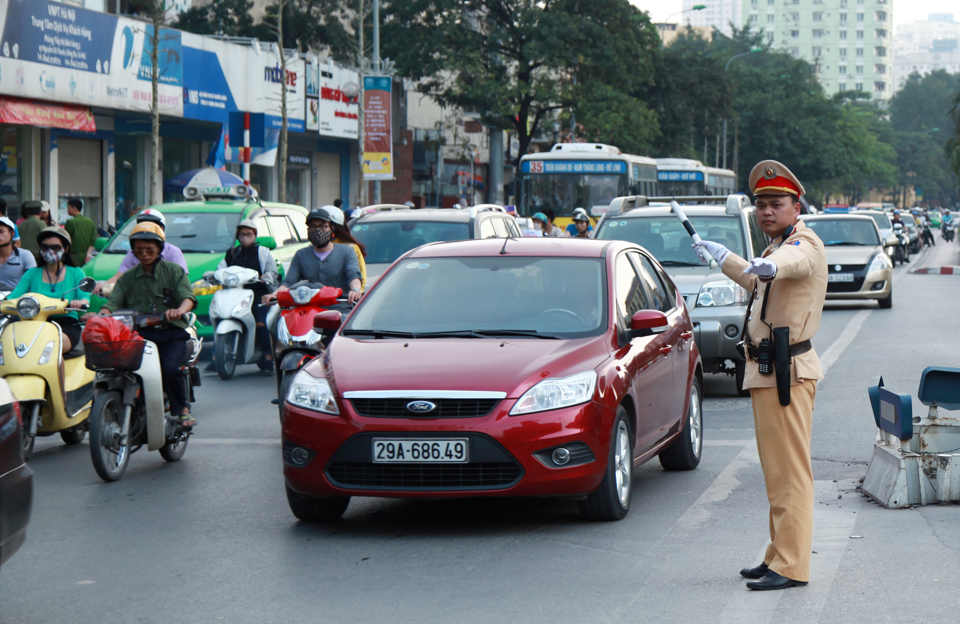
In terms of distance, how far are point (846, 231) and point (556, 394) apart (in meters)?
18.9

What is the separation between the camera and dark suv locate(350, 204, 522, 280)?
14.3 meters

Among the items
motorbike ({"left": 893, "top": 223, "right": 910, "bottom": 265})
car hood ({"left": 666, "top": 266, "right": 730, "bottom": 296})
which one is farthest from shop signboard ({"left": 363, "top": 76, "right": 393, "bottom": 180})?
motorbike ({"left": 893, "top": 223, "right": 910, "bottom": 265})

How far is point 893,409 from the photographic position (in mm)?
6789

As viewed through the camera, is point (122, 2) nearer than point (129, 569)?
No

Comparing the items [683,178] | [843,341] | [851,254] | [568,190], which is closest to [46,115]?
[568,190]

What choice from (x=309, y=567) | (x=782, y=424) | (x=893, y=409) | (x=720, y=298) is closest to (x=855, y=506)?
(x=893, y=409)

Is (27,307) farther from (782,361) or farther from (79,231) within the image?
(79,231)

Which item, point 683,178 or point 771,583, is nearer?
point 771,583

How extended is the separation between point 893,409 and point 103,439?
4518 mm

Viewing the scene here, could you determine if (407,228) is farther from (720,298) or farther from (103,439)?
(103,439)

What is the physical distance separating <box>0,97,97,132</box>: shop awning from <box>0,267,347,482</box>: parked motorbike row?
15.1m

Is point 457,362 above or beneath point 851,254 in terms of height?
beneath

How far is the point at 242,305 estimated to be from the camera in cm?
1356

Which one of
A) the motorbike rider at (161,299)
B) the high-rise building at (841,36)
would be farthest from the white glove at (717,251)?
the high-rise building at (841,36)
